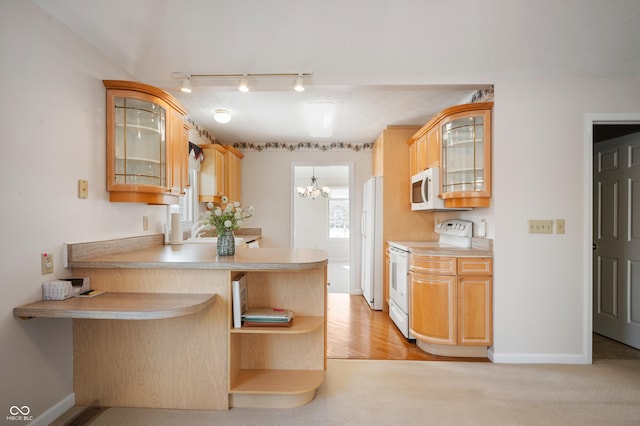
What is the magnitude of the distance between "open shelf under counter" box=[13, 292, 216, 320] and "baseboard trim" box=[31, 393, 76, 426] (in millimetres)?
581

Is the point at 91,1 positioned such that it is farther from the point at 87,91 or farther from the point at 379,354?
the point at 379,354

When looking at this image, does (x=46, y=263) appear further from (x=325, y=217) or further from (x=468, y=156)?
(x=325, y=217)

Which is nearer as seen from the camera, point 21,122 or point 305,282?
point 21,122

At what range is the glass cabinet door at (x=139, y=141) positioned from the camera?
2.29 metres

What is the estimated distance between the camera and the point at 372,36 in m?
2.35

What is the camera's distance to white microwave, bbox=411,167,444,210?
3059 millimetres

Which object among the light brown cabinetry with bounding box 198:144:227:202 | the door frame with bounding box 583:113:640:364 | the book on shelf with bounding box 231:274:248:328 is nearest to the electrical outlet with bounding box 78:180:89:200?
the book on shelf with bounding box 231:274:248:328

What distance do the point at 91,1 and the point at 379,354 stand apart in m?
3.32

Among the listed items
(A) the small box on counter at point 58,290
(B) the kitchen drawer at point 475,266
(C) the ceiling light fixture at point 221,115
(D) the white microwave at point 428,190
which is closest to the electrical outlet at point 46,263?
(A) the small box on counter at point 58,290

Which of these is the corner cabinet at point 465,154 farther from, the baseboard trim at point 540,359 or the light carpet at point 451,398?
the light carpet at point 451,398

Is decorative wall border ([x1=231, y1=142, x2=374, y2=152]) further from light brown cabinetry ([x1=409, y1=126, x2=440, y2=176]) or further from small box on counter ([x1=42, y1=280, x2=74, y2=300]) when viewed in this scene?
small box on counter ([x1=42, y1=280, x2=74, y2=300])

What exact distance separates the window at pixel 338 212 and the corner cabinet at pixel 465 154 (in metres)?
6.11

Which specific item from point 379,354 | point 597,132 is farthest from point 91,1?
point 597,132

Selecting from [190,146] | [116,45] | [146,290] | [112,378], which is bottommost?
[112,378]
